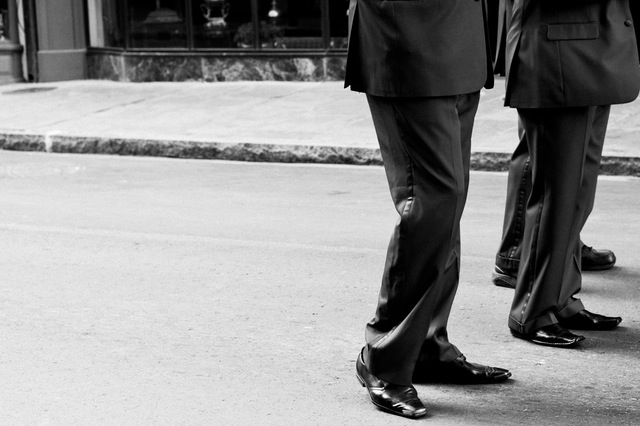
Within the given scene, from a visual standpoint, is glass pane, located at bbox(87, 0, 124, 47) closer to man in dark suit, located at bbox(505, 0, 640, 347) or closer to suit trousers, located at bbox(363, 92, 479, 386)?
man in dark suit, located at bbox(505, 0, 640, 347)

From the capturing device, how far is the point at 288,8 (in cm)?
1364

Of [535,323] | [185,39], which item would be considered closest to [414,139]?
[535,323]

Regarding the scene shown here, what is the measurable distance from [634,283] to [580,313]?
85cm

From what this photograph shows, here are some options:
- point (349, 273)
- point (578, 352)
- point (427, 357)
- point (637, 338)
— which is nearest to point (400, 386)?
point (427, 357)

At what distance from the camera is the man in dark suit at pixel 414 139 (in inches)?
140

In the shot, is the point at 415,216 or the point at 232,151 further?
the point at 232,151

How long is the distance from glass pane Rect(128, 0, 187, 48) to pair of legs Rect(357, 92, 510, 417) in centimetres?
1084

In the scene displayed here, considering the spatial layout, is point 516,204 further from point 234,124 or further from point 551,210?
point 234,124

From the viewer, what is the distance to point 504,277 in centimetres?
535

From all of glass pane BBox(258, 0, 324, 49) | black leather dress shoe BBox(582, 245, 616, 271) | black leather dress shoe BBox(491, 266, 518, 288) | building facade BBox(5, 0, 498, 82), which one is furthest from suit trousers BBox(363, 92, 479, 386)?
glass pane BBox(258, 0, 324, 49)

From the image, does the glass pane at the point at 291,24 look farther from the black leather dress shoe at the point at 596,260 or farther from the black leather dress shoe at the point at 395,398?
the black leather dress shoe at the point at 395,398

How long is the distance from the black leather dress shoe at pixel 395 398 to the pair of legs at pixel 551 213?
0.89 meters

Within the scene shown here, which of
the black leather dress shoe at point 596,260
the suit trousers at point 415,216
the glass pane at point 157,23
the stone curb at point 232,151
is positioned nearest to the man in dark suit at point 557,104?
the suit trousers at point 415,216

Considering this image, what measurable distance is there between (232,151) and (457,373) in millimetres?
5973
